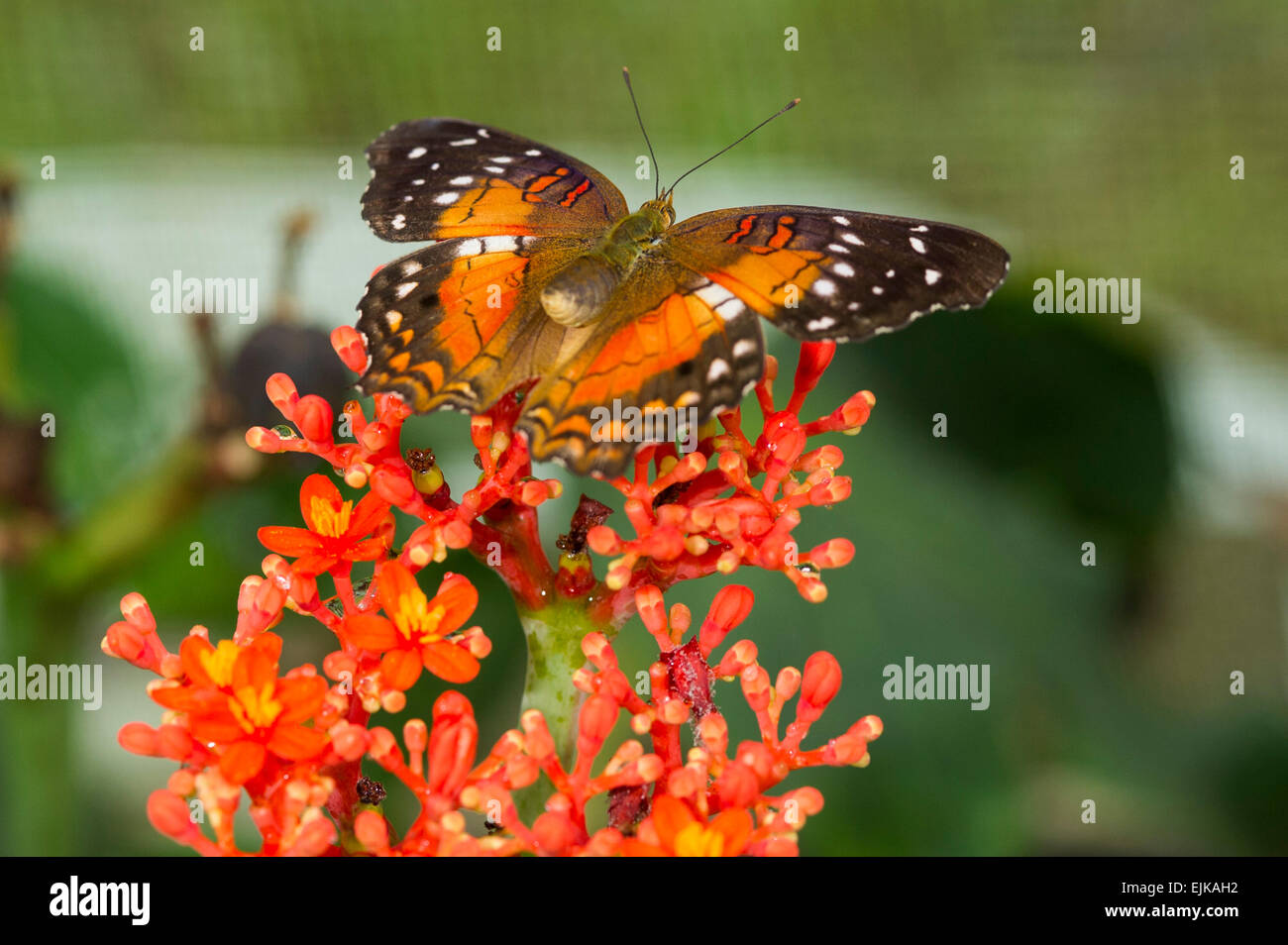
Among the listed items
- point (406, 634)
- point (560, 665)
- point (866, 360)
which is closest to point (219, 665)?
point (406, 634)

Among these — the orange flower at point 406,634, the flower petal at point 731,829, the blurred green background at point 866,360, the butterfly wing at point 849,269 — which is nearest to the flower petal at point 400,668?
the orange flower at point 406,634

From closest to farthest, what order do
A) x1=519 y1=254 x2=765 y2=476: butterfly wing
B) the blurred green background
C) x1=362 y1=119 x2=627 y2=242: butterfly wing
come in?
x1=519 y1=254 x2=765 y2=476: butterfly wing
x1=362 y1=119 x2=627 y2=242: butterfly wing
the blurred green background

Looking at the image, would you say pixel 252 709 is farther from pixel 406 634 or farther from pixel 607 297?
pixel 607 297

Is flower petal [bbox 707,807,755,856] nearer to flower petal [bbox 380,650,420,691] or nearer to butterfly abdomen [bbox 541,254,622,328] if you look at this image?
flower petal [bbox 380,650,420,691]

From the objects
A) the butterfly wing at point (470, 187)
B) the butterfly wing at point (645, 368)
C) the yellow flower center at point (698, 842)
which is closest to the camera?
the yellow flower center at point (698, 842)

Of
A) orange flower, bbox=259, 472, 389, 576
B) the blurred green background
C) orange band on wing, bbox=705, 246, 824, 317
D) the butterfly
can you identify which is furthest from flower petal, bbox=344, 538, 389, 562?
the blurred green background

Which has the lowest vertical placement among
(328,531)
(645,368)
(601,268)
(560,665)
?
(560,665)

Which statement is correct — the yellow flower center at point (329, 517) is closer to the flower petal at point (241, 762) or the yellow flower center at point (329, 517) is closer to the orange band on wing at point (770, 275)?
the flower petal at point (241, 762)
